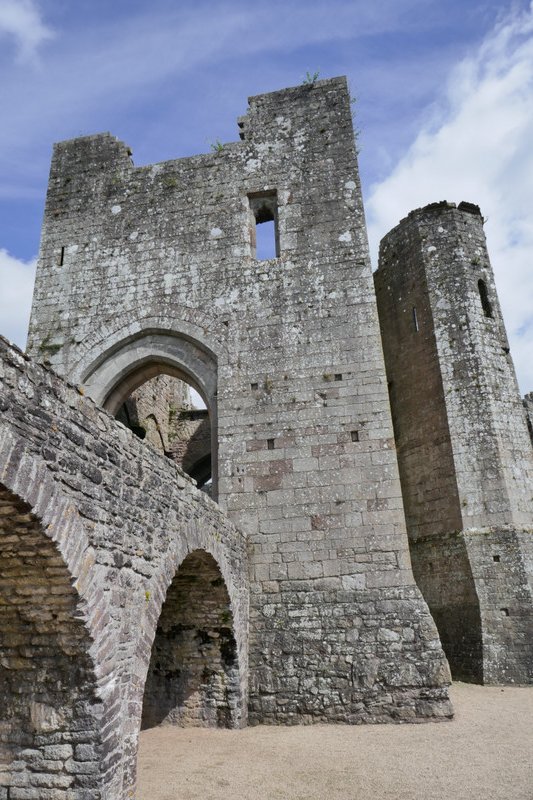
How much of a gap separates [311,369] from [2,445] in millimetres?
6515

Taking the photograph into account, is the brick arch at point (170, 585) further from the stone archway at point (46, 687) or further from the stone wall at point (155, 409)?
the stone wall at point (155, 409)

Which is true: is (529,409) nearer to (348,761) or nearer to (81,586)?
(348,761)

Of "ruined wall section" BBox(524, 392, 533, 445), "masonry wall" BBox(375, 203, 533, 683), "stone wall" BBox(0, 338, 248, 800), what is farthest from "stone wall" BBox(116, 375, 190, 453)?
"ruined wall section" BBox(524, 392, 533, 445)

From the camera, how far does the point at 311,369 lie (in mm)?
9219

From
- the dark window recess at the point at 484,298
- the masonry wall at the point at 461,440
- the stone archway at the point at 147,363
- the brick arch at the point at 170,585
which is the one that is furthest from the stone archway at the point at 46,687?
the dark window recess at the point at 484,298

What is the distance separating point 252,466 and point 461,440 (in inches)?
175

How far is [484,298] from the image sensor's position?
480 inches

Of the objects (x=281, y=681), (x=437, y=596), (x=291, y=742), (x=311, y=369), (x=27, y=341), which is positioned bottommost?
(x=291, y=742)

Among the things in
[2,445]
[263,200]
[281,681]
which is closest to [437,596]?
[281,681]

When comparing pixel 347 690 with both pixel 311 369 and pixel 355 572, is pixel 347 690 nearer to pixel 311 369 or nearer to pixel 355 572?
pixel 355 572

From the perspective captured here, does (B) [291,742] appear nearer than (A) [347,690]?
Yes

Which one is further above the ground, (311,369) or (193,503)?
(311,369)

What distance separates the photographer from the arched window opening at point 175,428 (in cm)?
1351

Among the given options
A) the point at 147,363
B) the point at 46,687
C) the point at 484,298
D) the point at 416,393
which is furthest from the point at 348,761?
the point at 484,298
